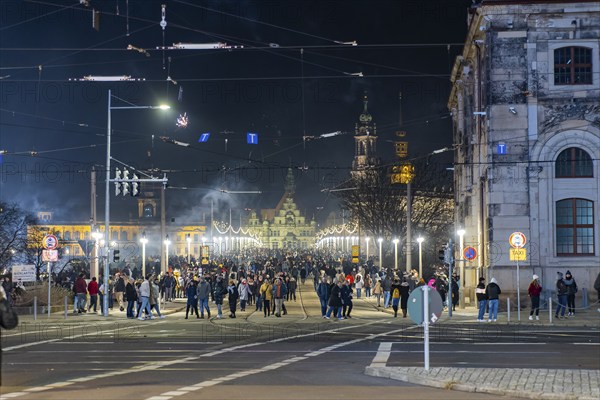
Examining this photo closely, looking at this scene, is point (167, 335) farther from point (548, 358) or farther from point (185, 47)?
point (548, 358)

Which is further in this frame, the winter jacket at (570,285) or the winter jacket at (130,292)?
the winter jacket at (130,292)

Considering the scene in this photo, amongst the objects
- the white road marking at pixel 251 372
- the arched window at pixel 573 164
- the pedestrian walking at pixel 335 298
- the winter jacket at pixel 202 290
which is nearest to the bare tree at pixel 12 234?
the winter jacket at pixel 202 290

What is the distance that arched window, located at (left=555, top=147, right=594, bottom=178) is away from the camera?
1772 inches

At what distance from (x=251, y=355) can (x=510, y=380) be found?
7948 mm

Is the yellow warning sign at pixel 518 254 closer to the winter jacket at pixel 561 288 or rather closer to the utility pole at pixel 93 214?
the winter jacket at pixel 561 288

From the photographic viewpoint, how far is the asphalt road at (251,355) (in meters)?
16.3

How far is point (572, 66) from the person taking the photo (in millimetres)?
44469

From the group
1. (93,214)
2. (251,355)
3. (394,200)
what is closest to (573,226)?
(93,214)

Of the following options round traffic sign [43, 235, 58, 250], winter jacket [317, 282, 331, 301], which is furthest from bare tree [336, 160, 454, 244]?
round traffic sign [43, 235, 58, 250]

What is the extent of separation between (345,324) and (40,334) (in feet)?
36.5

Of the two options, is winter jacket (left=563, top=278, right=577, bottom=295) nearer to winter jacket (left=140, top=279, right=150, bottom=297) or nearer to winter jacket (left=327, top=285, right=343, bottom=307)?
winter jacket (left=327, top=285, right=343, bottom=307)

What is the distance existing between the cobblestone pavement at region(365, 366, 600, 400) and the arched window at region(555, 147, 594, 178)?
27.7m

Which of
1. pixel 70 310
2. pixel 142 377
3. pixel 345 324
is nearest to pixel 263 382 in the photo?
pixel 142 377

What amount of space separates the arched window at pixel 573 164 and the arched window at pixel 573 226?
1170mm
